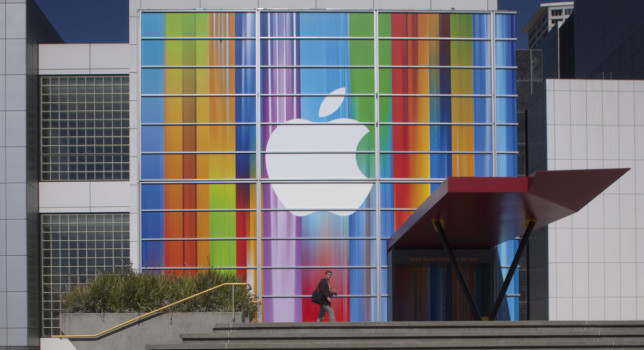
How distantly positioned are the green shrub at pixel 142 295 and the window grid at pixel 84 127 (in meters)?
10.2

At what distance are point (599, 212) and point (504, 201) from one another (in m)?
9.87

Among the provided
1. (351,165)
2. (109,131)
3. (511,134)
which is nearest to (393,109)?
(351,165)

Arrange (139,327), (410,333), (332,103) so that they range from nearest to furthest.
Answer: (410,333), (139,327), (332,103)

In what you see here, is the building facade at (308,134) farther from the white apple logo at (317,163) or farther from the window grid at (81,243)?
the window grid at (81,243)

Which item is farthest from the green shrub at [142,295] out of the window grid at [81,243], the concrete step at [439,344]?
the window grid at [81,243]

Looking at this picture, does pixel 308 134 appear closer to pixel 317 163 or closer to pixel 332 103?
pixel 317 163

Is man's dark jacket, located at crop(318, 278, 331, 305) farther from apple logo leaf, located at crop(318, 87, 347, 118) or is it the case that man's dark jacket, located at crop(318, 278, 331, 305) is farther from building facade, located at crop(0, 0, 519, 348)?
apple logo leaf, located at crop(318, 87, 347, 118)

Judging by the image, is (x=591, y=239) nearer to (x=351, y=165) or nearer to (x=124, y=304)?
(x=351, y=165)

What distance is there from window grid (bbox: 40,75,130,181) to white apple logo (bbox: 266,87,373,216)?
18.6 feet

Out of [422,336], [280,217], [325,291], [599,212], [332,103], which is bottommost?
[422,336]

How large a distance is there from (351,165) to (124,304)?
10.1 metres

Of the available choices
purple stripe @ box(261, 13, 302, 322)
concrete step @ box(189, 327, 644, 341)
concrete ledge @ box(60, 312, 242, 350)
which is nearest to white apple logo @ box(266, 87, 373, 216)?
purple stripe @ box(261, 13, 302, 322)

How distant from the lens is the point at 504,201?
53.2 ft

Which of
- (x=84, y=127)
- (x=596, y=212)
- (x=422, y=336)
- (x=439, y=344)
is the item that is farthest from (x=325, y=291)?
(x=84, y=127)
